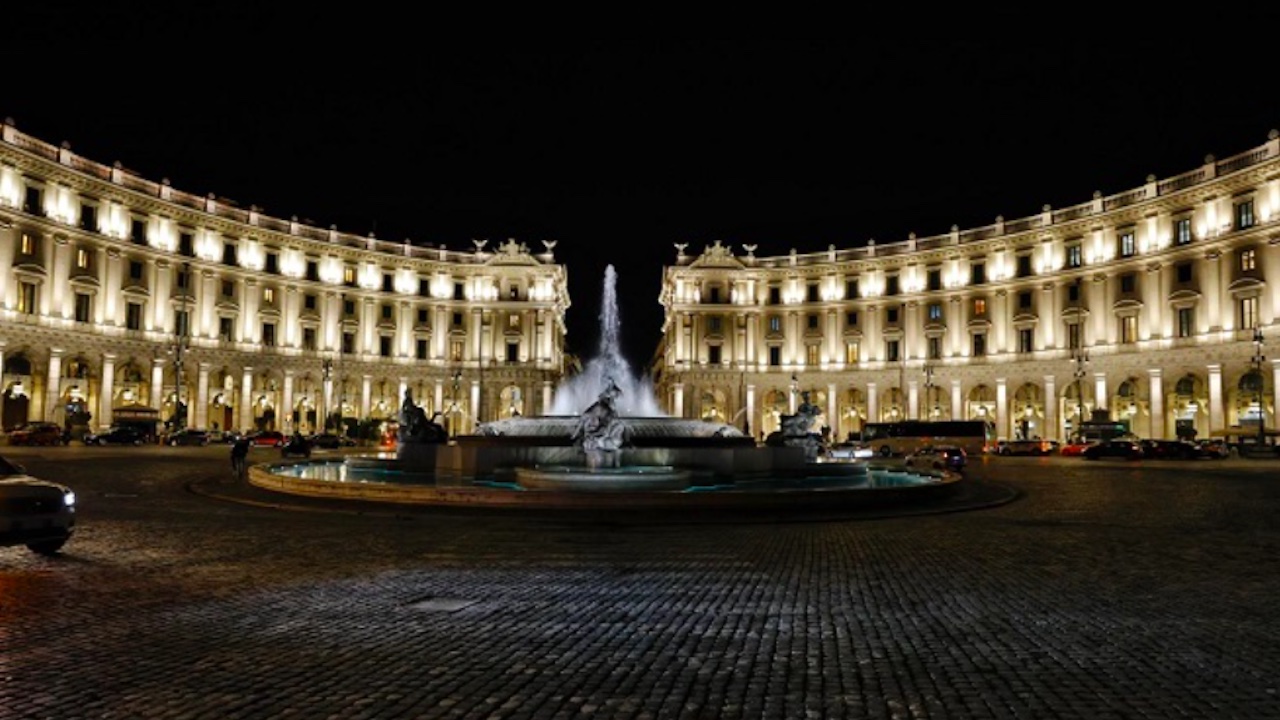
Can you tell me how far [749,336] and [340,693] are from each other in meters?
78.7

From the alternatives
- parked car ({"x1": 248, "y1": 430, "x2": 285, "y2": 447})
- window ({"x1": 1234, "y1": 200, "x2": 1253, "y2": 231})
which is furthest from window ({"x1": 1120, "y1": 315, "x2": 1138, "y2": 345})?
parked car ({"x1": 248, "y1": 430, "x2": 285, "y2": 447})

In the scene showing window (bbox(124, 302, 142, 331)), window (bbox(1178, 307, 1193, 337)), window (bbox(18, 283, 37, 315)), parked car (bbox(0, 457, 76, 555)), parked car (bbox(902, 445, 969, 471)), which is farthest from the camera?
window (bbox(124, 302, 142, 331))

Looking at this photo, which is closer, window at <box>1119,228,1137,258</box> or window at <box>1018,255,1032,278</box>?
window at <box>1119,228,1137,258</box>

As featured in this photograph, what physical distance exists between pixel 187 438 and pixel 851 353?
Result: 53.3m

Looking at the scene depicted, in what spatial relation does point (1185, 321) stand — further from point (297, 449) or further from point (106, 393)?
point (106, 393)

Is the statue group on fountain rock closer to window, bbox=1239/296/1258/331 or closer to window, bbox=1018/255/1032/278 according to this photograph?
window, bbox=1239/296/1258/331

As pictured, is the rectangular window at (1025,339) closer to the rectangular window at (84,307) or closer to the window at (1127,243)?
the window at (1127,243)

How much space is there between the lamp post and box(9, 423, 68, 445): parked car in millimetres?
60325

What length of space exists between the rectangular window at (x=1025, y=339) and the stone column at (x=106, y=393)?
2543 inches

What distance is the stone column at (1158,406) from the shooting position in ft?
186

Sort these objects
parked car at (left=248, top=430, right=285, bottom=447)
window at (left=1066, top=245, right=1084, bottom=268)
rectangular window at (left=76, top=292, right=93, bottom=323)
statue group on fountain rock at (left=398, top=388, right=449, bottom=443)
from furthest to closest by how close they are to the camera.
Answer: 1. window at (left=1066, top=245, right=1084, bottom=268)
2. rectangular window at (left=76, top=292, right=93, bottom=323)
3. parked car at (left=248, top=430, right=285, bottom=447)
4. statue group on fountain rock at (left=398, top=388, right=449, bottom=443)

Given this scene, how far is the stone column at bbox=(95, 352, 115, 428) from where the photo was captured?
5569 cm

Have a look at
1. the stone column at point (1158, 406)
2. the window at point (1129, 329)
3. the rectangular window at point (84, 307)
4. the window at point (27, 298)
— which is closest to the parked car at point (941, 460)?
the stone column at point (1158, 406)

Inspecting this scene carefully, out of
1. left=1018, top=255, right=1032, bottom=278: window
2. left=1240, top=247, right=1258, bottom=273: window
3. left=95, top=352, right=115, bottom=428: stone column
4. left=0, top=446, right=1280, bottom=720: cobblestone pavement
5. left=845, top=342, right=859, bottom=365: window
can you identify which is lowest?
left=0, top=446, right=1280, bottom=720: cobblestone pavement
